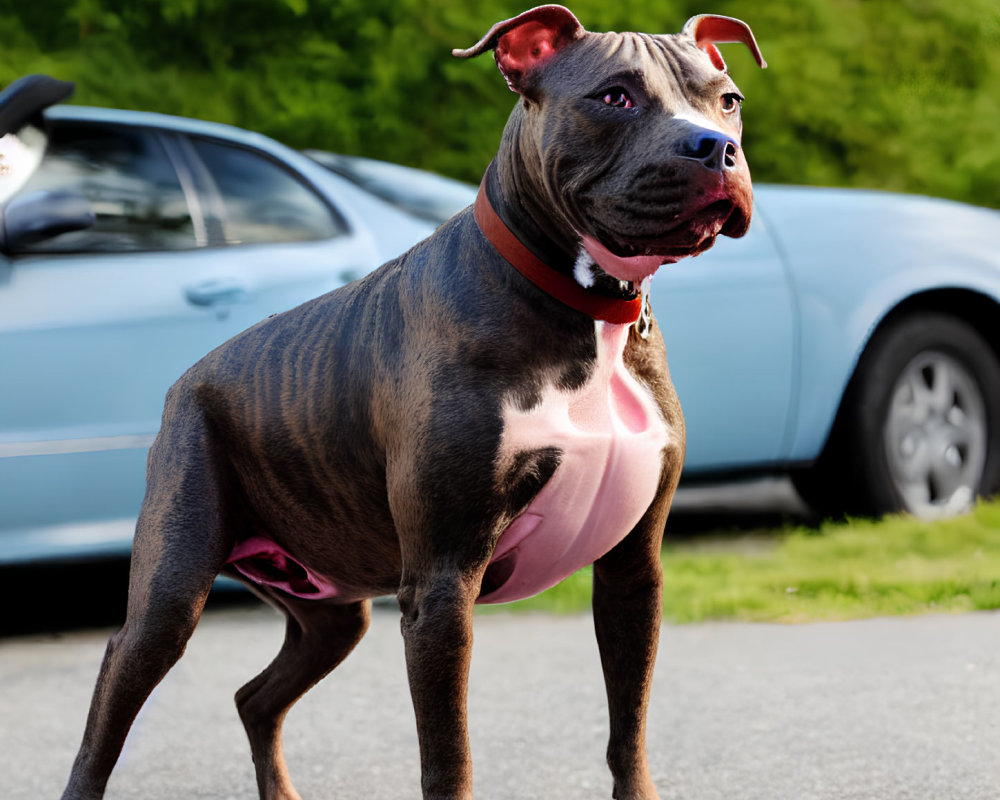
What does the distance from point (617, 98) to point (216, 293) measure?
307 centimetres

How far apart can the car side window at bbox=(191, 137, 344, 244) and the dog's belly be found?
9.96 feet

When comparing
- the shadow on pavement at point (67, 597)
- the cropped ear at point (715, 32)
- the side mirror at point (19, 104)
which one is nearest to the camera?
the cropped ear at point (715, 32)

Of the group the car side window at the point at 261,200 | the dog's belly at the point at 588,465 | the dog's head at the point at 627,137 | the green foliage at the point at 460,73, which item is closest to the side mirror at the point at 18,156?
the car side window at the point at 261,200

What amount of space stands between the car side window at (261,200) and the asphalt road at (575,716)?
59.0 inches

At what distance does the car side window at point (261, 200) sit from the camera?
5453mm

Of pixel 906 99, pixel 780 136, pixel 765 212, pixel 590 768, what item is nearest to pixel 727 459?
pixel 765 212

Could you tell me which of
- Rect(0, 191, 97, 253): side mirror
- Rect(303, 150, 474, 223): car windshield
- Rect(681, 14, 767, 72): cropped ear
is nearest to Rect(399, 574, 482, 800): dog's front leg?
Rect(681, 14, 767, 72): cropped ear

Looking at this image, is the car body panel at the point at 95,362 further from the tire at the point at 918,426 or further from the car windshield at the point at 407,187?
the tire at the point at 918,426

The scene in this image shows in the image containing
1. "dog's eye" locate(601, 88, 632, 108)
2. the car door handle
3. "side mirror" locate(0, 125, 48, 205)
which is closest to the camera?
"dog's eye" locate(601, 88, 632, 108)

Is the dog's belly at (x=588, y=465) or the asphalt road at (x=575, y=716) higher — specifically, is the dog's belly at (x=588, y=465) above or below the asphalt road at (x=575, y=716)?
above

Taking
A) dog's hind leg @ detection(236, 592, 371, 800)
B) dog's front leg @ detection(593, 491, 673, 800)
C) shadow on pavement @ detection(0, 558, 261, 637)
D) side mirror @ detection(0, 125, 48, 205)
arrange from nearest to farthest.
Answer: dog's front leg @ detection(593, 491, 673, 800)
dog's hind leg @ detection(236, 592, 371, 800)
side mirror @ detection(0, 125, 48, 205)
shadow on pavement @ detection(0, 558, 261, 637)

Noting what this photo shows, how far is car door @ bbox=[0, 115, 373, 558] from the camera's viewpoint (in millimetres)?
5016

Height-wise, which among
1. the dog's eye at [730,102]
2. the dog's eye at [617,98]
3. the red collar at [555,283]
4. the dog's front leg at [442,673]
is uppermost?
the dog's eye at [617,98]

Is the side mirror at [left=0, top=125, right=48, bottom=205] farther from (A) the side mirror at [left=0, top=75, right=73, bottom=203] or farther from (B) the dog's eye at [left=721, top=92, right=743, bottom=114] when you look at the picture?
(B) the dog's eye at [left=721, top=92, right=743, bottom=114]
